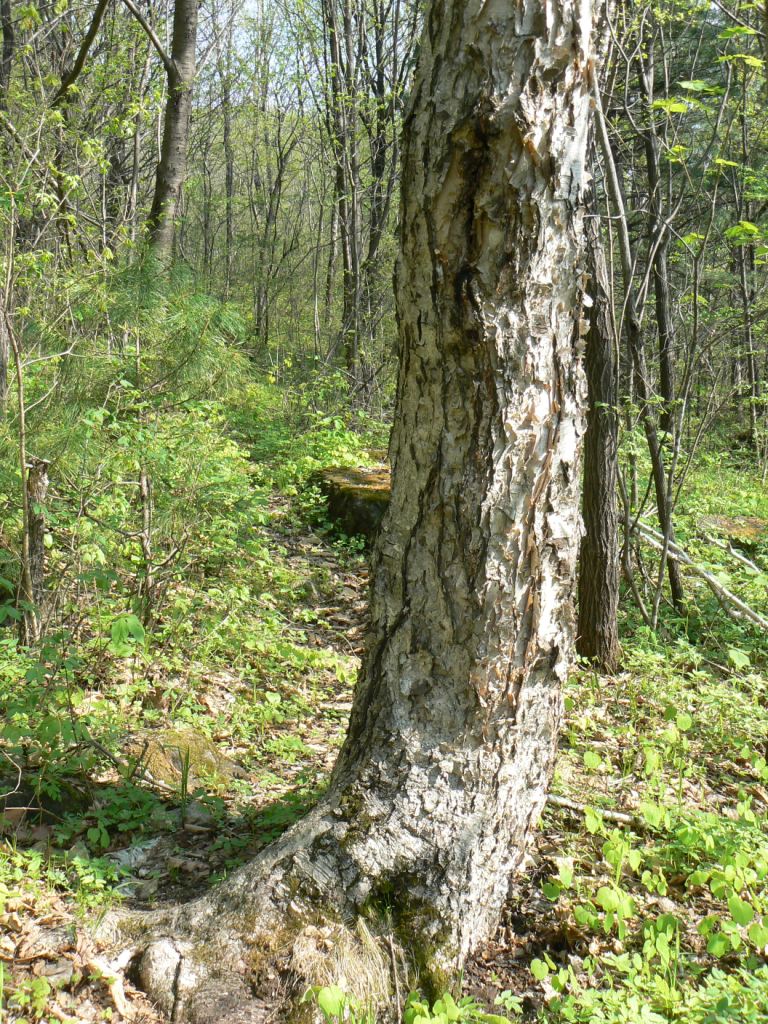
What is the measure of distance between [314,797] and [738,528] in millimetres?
6015

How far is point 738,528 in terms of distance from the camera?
25.1 ft

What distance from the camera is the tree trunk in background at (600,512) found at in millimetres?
4836

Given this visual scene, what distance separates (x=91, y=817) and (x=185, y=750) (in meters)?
0.56

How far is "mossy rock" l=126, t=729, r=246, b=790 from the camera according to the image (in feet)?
10.8

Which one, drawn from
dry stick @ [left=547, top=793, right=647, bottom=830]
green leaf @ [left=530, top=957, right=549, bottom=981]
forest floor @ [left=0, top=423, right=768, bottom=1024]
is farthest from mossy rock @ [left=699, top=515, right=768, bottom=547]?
green leaf @ [left=530, top=957, right=549, bottom=981]

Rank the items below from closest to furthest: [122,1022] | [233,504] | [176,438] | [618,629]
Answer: [122,1022]
[176,438]
[233,504]
[618,629]

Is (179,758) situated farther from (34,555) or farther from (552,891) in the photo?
(552,891)

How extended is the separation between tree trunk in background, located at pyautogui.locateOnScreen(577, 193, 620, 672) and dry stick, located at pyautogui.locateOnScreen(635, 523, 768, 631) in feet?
1.93

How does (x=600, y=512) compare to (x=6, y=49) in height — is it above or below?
below

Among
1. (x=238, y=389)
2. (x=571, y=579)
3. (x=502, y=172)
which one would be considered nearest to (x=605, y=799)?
(x=571, y=579)

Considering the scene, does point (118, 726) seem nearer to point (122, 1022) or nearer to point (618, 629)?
point (122, 1022)

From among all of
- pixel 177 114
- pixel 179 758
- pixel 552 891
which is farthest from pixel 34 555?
pixel 177 114

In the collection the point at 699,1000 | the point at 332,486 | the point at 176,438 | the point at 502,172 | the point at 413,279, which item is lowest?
the point at 699,1000

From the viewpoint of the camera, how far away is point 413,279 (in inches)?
87.6
